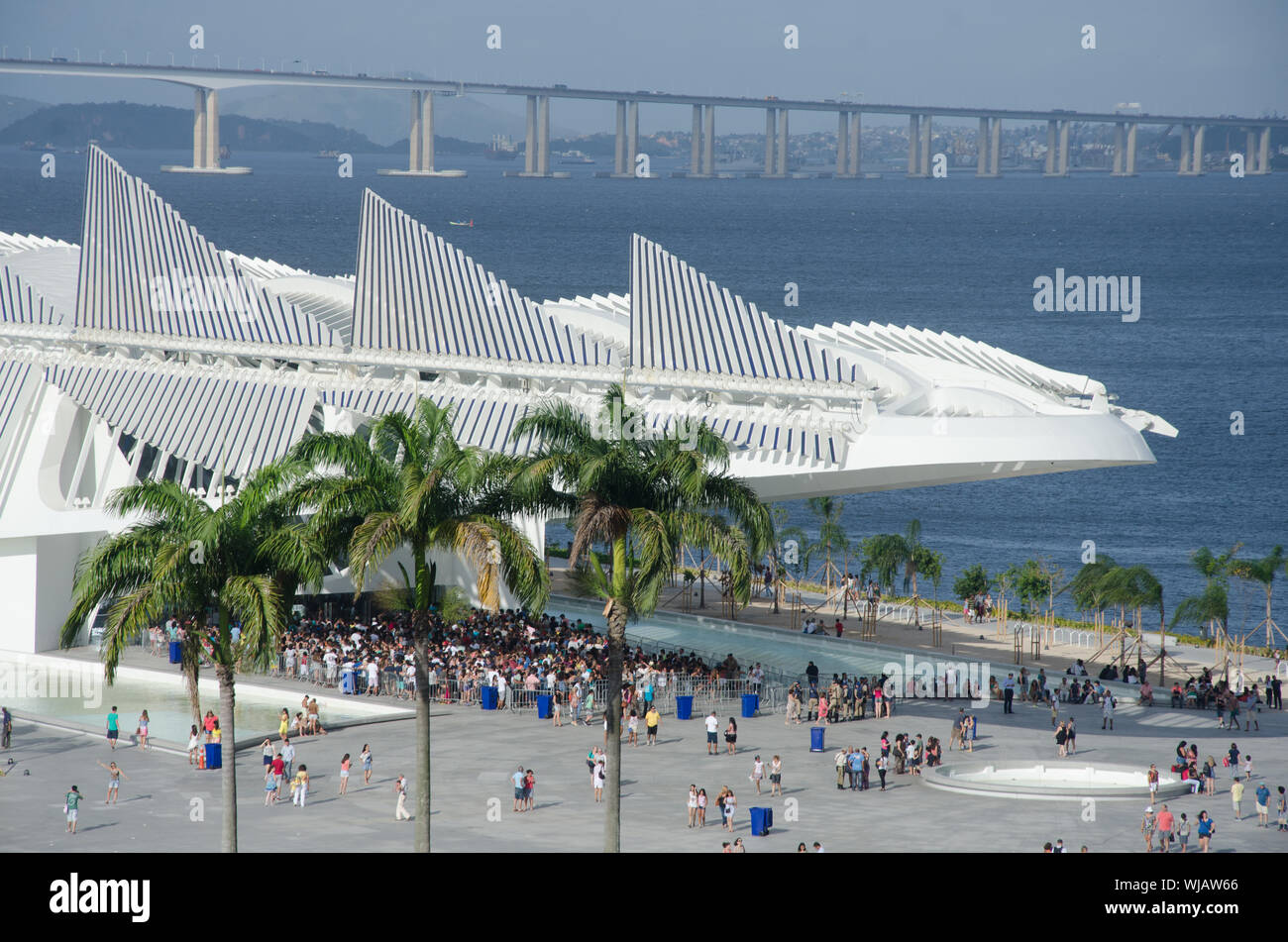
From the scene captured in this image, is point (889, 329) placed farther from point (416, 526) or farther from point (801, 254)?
point (801, 254)

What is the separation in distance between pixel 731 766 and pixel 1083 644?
62.9 feet

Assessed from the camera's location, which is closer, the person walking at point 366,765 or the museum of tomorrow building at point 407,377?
the person walking at point 366,765

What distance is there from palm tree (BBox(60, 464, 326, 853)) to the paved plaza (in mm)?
4585

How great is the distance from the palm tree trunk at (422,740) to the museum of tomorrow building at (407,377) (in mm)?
13514

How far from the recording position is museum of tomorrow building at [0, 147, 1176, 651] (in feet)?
125

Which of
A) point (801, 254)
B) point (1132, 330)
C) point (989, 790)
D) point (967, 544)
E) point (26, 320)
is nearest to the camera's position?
point (989, 790)

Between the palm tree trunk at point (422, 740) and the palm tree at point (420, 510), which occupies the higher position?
the palm tree at point (420, 510)

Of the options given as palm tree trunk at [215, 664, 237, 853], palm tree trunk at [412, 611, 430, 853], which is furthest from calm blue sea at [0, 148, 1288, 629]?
palm tree trunk at [215, 664, 237, 853]

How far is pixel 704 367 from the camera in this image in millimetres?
39312

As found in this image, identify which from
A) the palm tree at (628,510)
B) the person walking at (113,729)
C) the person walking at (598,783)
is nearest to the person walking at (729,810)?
the person walking at (598,783)

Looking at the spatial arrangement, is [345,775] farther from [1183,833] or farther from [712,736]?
[1183,833]

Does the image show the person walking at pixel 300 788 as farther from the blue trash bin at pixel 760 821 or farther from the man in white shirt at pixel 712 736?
the man in white shirt at pixel 712 736

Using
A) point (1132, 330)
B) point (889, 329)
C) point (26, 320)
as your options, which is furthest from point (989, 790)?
point (1132, 330)

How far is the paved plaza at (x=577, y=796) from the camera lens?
27.8 m
